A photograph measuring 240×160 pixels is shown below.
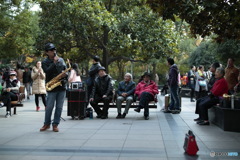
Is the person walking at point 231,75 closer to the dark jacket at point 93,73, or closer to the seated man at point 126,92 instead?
the seated man at point 126,92

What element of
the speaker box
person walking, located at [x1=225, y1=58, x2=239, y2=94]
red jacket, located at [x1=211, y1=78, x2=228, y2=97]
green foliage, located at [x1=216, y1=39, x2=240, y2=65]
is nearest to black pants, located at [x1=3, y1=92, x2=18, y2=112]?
the speaker box

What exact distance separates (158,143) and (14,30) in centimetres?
2163

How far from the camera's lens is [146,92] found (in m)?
10.7

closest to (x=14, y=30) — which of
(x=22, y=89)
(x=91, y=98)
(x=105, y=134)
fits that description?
(x=22, y=89)

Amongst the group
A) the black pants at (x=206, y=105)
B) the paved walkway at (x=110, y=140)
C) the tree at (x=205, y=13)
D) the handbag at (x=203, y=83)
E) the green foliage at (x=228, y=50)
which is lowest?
the paved walkway at (x=110, y=140)

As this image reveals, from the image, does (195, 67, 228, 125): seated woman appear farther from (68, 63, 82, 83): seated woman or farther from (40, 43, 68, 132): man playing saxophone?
(68, 63, 82, 83): seated woman

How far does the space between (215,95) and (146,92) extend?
2206 mm

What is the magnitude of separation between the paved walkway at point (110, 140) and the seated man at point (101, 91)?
→ 71 cm

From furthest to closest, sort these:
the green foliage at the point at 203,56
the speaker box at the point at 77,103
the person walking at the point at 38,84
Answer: the green foliage at the point at 203,56 → the person walking at the point at 38,84 → the speaker box at the point at 77,103

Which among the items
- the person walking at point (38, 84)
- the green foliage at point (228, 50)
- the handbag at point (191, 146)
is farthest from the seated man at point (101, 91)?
the green foliage at point (228, 50)

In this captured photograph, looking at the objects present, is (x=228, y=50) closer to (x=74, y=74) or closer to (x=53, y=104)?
(x=74, y=74)

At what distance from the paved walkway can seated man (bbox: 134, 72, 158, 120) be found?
0.46 metres

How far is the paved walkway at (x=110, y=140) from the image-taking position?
5758 millimetres

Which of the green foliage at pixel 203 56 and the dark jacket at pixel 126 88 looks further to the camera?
the green foliage at pixel 203 56
